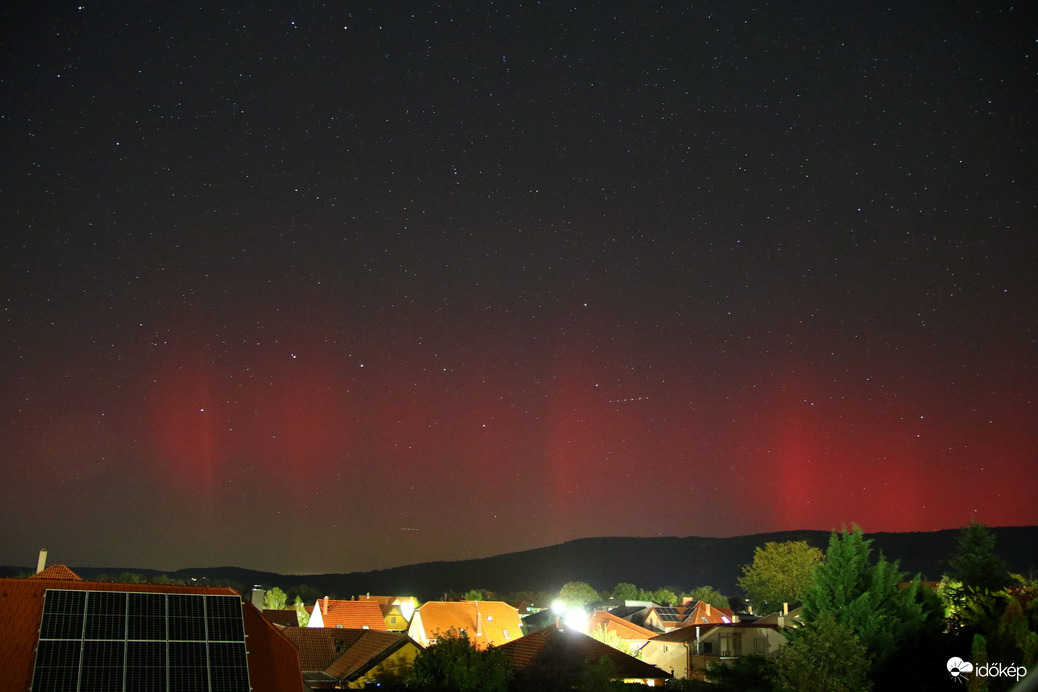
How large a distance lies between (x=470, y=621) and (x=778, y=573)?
2095 inches

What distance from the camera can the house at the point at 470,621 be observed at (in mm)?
76688

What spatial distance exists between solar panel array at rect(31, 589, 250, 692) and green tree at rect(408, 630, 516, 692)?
10.2m

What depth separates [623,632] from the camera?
3403 inches

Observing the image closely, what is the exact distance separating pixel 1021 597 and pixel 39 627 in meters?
41.8

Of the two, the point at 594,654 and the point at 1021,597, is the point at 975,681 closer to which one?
the point at 1021,597

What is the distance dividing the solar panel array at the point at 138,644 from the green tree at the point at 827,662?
18064 millimetres

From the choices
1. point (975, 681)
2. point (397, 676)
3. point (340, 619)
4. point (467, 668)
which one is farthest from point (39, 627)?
point (340, 619)

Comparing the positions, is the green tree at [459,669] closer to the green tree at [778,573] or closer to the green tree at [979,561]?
the green tree at [979,561]

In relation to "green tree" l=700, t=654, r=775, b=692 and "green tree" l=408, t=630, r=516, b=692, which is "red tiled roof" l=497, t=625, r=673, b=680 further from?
"green tree" l=408, t=630, r=516, b=692

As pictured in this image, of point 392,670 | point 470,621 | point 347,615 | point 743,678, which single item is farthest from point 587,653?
point 347,615

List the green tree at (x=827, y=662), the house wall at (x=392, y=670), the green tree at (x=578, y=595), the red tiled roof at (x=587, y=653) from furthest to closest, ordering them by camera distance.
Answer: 1. the green tree at (x=578, y=595)
2. the red tiled roof at (x=587, y=653)
3. the house wall at (x=392, y=670)
4. the green tree at (x=827, y=662)

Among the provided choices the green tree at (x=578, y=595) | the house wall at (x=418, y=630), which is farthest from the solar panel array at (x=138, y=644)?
the green tree at (x=578, y=595)

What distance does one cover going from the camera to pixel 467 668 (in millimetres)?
29953

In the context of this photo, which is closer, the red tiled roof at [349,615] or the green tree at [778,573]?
the red tiled roof at [349,615]
